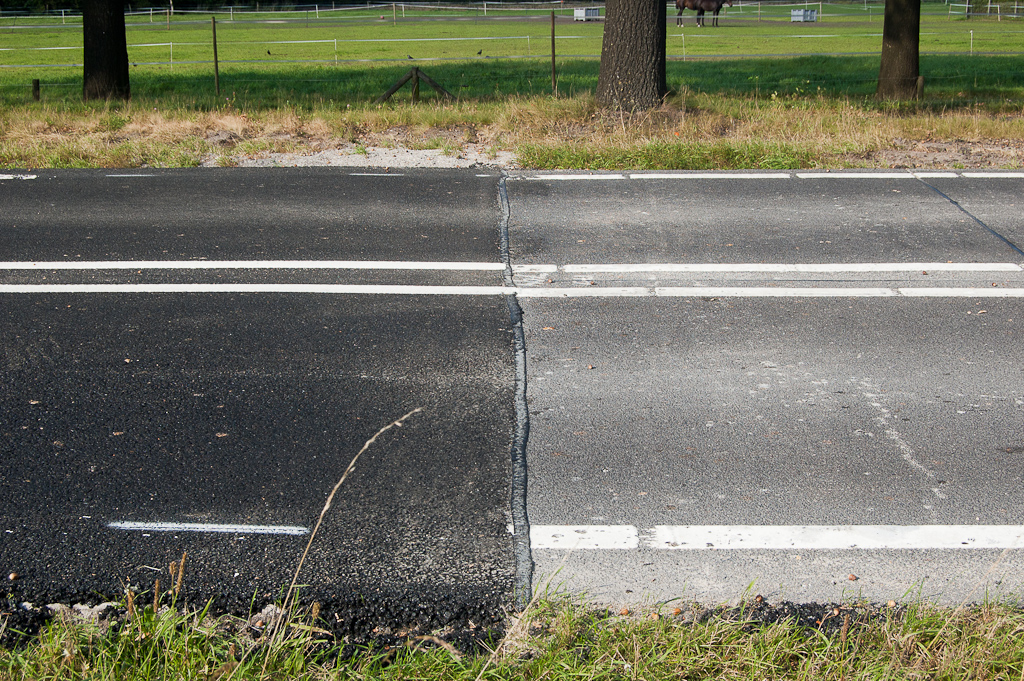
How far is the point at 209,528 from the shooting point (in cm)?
370

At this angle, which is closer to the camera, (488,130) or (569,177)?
(569,177)

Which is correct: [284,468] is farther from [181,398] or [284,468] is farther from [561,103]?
[561,103]

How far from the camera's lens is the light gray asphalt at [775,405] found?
3.50 meters

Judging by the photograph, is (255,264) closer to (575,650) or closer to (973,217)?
(575,650)

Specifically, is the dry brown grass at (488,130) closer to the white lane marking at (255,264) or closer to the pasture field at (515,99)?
the pasture field at (515,99)

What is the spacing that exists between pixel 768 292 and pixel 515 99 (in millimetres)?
8734

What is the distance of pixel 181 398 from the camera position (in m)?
4.86

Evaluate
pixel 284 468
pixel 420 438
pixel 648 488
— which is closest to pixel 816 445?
pixel 648 488

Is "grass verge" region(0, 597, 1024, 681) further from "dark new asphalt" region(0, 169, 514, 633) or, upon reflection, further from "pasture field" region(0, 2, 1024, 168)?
"pasture field" region(0, 2, 1024, 168)

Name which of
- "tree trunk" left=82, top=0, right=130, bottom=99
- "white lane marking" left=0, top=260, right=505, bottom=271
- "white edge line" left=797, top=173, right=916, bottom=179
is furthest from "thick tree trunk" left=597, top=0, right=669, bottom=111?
"tree trunk" left=82, top=0, right=130, bottom=99

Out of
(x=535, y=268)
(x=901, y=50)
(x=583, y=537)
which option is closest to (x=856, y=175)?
(x=535, y=268)

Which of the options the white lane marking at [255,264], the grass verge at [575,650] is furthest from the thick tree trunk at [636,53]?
the grass verge at [575,650]

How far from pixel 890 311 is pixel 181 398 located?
4.50 metres

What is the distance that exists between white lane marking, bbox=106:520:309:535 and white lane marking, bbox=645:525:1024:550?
4.75ft
